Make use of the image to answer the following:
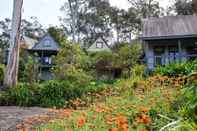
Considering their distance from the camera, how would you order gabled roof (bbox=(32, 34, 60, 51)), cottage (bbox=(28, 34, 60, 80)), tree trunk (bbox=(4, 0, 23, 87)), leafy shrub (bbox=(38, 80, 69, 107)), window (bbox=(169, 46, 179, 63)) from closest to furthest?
1. leafy shrub (bbox=(38, 80, 69, 107))
2. tree trunk (bbox=(4, 0, 23, 87))
3. window (bbox=(169, 46, 179, 63))
4. cottage (bbox=(28, 34, 60, 80))
5. gabled roof (bbox=(32, 34, 60, 51))

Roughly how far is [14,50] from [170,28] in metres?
11.0

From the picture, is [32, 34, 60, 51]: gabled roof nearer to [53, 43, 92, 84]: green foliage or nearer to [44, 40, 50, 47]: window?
[44, 40, 50, 47]: window

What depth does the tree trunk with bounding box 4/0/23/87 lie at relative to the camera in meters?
14.2

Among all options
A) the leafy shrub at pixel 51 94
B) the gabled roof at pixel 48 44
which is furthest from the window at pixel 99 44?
the leafy shrub at pixel 51 94

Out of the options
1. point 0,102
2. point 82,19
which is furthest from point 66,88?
point 82,19

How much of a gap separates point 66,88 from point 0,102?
2829 millimetres

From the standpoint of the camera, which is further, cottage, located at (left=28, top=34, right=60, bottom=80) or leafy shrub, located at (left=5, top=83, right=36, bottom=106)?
cottage, located at (left=28, top=34, right=60, bottom=80)

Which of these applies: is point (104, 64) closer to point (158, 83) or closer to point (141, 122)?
point (158, 83)

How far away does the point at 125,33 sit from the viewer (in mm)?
41438

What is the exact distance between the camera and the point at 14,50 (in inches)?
572

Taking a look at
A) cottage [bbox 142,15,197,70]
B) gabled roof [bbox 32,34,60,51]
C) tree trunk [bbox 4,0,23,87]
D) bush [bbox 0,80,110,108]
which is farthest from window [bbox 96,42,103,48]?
A: bush [bbox 0,80,110,108]

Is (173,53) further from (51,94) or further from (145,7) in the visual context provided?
(145,7)

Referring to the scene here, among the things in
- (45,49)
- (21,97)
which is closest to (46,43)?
(45,49)

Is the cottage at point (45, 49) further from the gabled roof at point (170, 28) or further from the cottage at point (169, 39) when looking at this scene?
the gabled roof at point (170, 28)
